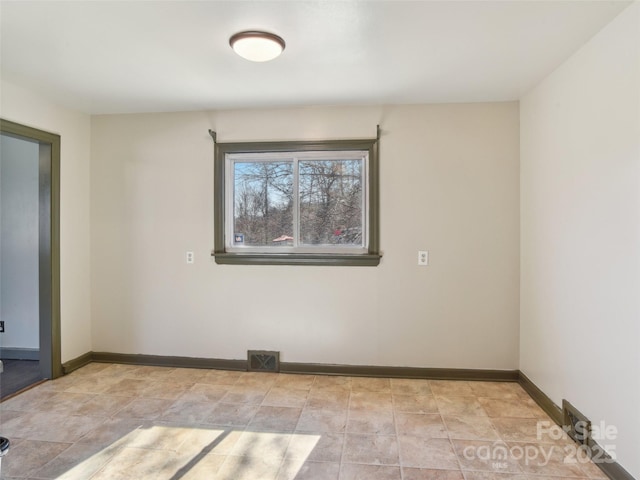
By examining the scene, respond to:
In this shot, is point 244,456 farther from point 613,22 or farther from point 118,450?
point 613,22

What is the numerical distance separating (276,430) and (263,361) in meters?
0.91

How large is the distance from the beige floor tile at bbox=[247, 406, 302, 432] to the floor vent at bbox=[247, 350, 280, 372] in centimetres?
59

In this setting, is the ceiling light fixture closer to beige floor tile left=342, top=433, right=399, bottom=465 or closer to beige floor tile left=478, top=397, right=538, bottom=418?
beige floor tile left=342, top=433, right=399, bottom=465

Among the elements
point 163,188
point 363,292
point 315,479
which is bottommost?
point 315,479

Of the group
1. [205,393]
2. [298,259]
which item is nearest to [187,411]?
[205,393]

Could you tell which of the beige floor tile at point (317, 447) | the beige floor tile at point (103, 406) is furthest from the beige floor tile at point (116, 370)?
the beige floor tile at point (317, 447)

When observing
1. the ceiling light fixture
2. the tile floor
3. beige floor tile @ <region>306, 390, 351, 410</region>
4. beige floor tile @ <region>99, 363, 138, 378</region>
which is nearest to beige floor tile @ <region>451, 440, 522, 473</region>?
the tile floor

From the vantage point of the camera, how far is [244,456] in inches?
73.9

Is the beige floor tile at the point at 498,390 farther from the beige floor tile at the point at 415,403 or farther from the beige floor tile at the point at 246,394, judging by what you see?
the beige floor tile at the point at 246,394

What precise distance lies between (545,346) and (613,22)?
6.48 ft

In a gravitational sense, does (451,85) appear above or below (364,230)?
above

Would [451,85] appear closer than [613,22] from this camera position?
No

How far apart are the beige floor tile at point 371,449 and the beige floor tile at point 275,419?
0.39 meters

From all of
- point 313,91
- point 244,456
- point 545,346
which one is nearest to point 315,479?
point 244,456
